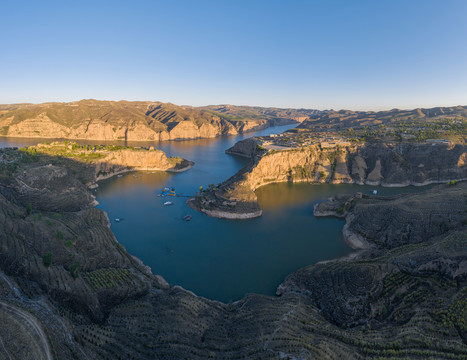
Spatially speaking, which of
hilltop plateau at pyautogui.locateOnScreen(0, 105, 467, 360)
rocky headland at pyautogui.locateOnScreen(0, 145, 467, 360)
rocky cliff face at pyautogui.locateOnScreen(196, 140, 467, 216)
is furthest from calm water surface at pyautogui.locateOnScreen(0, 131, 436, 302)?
rocky cliff face at pyautogui.locateOnScreen(196, 140, 467, 216)

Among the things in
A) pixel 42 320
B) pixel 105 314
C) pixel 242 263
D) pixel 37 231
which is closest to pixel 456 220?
pixel 242 263

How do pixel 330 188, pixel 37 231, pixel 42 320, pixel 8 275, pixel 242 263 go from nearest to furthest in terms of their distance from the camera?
1. pixel 42 320
2. pixel 8 275
3. pixel 37 231
4. pixel 242 263
5. pixel 330 188

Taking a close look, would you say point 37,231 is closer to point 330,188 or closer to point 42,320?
point 42,320

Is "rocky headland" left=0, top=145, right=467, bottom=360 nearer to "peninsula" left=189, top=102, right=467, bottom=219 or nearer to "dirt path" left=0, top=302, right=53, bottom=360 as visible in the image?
"dirt path" left=0, top=302, right=53, bottom=360

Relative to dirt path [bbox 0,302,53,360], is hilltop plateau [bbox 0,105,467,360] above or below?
below

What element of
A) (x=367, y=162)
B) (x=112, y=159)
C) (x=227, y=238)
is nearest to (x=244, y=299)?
(x=227, y=238)

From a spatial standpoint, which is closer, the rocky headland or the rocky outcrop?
the rocky headland
